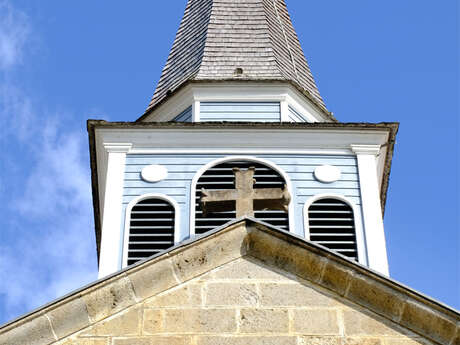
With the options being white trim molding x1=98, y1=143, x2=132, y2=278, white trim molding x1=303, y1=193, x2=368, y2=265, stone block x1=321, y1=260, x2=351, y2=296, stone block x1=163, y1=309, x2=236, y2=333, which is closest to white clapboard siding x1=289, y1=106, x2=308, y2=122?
white trim molding x1=303, y1=193, x2=368, y2=265

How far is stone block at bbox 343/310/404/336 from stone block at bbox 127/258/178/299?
1.31 meters

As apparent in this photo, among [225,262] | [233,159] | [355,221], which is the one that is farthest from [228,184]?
[225,262]

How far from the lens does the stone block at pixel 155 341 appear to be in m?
8.62

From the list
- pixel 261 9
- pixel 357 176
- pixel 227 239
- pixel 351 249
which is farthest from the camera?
pixel 261 9

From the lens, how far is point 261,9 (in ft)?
68.7

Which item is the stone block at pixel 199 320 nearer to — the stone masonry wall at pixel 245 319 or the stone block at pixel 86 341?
the stone masonry wall at pixel 245 319

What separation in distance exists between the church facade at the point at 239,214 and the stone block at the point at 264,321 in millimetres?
10

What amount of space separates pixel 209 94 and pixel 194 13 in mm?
3777

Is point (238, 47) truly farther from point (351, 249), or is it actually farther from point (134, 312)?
point (134, 312)

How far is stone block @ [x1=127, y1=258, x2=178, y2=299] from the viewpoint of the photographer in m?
8.95

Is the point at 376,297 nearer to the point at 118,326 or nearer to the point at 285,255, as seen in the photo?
the point at 285,255

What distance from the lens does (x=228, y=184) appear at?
53.1ft

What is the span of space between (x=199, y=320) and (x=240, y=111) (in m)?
9.52

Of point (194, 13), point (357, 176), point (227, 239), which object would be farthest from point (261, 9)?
point (227, 239)
